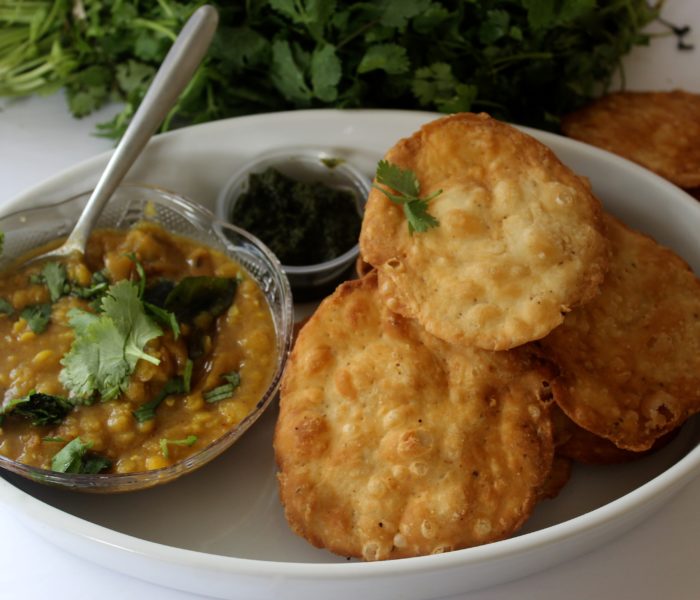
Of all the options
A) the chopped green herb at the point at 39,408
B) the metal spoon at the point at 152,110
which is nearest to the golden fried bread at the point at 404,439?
the chopped green herb at the point at 39,408

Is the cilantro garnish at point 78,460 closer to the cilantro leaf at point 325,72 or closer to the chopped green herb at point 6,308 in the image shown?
the chopped green herb at point 6,308

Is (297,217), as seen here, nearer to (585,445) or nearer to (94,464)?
(94,464)

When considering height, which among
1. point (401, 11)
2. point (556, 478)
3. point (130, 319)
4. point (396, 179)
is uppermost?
point (401, 11)

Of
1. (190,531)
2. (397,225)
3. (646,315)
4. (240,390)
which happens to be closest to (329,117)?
(397,225)

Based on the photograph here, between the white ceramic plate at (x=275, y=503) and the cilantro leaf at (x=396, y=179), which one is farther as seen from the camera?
the cilantro leaf at (x=396, y=179)

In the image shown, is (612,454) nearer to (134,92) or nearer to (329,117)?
(329,117)

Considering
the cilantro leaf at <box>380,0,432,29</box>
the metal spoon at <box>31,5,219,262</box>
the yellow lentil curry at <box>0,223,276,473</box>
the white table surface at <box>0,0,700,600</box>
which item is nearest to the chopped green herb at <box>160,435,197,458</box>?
the yellow lentil curry at <box>0,223,276,473</box>

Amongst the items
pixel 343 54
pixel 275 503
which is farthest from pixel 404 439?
pixel 343 54

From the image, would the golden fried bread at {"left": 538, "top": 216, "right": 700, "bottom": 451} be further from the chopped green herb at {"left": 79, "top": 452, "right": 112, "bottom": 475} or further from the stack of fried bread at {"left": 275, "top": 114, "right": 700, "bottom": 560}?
the chopped green herb at {"left": 79, "top": 452, "right": 112, "bottom": 475}
